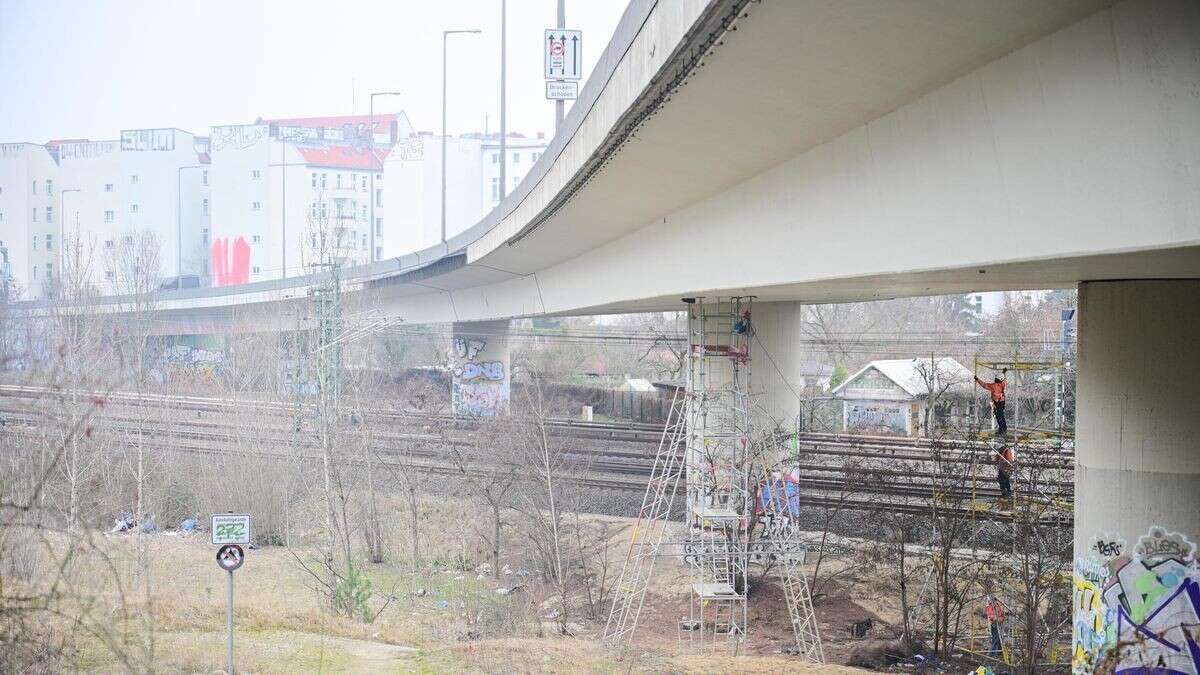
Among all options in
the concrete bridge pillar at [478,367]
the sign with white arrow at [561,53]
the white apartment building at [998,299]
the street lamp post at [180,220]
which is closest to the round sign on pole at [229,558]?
the sign with white arrow at [561,53]

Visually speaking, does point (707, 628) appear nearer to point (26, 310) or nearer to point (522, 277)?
point (522, 277)

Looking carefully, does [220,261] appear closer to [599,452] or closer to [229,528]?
[599,452]

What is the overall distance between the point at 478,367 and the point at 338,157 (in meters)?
49.8

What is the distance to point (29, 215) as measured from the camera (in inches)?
1975

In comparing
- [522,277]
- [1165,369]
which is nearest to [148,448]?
[522,277]

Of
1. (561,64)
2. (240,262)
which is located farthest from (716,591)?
(240,262)

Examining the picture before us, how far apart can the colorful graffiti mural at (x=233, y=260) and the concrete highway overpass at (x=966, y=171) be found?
7259cm

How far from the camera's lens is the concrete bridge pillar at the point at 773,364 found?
68.0 feet

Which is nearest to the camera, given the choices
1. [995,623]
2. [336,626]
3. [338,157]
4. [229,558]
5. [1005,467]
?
[229,558]

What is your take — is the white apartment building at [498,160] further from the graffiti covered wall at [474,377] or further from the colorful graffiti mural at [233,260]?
the graffiti covered wall at [474,377]

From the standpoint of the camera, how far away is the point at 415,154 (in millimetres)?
83188

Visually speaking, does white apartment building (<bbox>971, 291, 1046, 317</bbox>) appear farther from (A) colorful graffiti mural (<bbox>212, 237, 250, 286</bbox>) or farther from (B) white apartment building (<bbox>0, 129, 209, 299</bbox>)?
(A) colorful graffiti mural (<bbox>212, 237, 250, 286</bbox>)

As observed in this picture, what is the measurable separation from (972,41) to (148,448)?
27634 mm

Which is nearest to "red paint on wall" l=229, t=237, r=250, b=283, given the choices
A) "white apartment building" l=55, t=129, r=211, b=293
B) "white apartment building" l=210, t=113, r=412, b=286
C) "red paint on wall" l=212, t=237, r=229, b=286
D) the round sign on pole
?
"white apartment building" l=210, t=113, r=412, b=286
